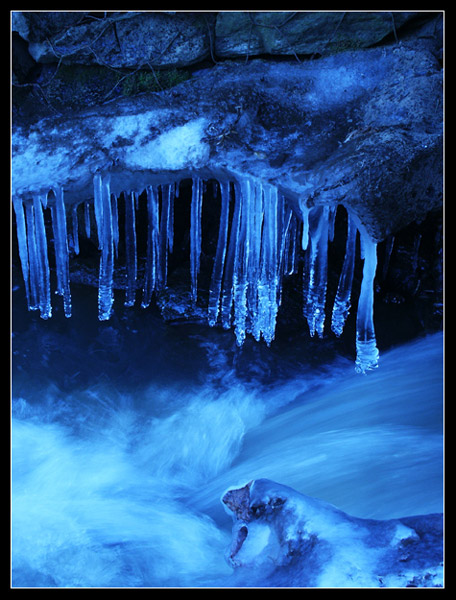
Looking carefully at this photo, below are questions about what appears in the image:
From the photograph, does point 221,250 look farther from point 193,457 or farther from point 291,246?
point 193,457

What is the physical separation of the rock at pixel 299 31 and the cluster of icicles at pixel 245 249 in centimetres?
52

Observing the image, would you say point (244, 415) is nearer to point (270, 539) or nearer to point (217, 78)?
point (270, 539)

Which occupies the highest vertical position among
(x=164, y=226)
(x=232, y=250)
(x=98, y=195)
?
(x=98, y=195)

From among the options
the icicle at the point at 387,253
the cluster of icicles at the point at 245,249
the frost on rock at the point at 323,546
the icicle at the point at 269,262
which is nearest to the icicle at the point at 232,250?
the cluster of icicles at the point at 245,249

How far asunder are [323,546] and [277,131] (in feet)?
4.91

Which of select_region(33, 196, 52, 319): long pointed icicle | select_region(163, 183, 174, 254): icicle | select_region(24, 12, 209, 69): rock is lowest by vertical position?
select_region(33, 196, 52, 319): long pointed icicle

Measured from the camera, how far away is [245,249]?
7.83 ft

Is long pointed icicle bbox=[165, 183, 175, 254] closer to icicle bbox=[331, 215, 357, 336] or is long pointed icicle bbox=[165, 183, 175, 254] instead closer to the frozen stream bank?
the frozen stream bank

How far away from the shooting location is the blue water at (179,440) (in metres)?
2.11

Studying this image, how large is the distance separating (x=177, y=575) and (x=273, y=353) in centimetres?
135

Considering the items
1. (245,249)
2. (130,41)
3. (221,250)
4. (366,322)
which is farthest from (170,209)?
(366,322)

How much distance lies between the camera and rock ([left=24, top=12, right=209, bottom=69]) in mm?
2168

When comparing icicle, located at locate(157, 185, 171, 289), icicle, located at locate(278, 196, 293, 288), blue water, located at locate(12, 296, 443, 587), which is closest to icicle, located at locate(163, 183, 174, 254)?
icicle, located at locate(157, 185, 171, 289)

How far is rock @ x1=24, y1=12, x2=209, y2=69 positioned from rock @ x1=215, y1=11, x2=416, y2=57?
0.10 m
